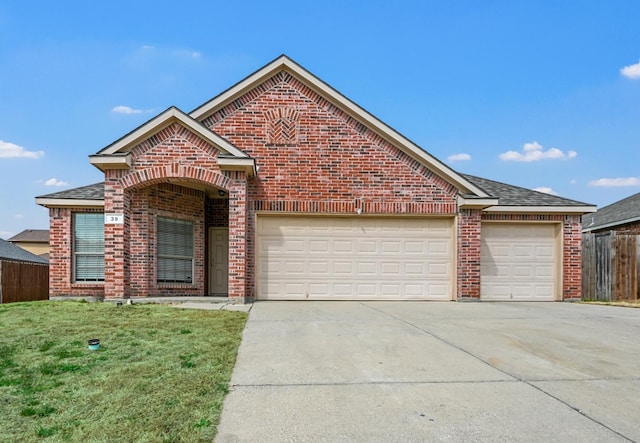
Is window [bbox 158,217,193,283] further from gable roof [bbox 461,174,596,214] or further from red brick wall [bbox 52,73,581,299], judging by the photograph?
gable roof [bbox 461,174,596,214]

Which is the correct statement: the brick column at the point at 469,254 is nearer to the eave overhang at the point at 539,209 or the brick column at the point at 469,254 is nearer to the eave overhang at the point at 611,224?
the eave overhang at the point at 539,209

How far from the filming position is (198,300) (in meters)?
10.1

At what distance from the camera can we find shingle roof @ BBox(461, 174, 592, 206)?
12078 millimetres

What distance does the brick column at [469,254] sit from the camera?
11375 mm

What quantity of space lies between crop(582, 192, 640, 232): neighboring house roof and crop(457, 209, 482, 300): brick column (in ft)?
29.5

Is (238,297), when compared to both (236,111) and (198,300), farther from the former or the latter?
(236,111)

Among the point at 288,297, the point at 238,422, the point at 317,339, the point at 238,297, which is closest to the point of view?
the point at 238,422

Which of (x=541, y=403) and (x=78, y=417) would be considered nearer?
(x=78, y=417)

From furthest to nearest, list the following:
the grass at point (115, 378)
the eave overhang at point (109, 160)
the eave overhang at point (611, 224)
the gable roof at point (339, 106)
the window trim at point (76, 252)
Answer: the eave overhang at point (611, 224)
the window trim at point (76, 252)
the gable roof at point (339, 106)
the eave overhang at point (109, 160)
the grass at point (115, 378)

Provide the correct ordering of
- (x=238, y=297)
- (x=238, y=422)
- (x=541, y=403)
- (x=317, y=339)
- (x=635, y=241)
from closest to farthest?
(x=238, y=422) → (x=541, y=403) → (x=317, y=339) → (x=238, y=297) → (x=635, y=241)

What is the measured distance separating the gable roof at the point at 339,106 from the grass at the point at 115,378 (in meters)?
6.36

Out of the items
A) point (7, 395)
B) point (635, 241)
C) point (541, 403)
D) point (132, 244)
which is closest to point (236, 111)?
point (132, 244)

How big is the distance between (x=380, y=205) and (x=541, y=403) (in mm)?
7968

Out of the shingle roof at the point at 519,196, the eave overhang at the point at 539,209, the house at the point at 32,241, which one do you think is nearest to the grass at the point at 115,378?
the eave overhang at the point at 539,209
